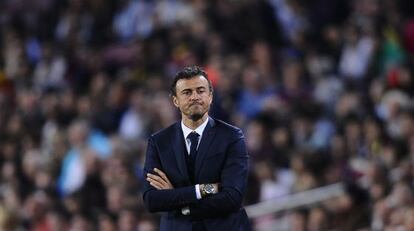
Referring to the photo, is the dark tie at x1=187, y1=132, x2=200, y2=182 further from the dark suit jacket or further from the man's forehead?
the man's forehead

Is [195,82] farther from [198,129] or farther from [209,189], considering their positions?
[209,189]

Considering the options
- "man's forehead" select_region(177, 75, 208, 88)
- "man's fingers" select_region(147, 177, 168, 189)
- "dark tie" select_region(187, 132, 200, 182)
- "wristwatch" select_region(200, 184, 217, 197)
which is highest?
"man's forehead" select_region(177, 75, 208, 88)

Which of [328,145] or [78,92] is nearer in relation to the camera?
[328,145]

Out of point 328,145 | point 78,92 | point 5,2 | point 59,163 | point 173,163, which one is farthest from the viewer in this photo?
point 5,2

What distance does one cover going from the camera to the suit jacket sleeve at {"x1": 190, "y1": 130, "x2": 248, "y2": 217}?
6.26m

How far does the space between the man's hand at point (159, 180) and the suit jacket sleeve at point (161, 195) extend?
3 centimetres

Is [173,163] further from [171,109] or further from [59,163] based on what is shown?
[59,163]

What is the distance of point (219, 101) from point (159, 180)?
15.9 ft

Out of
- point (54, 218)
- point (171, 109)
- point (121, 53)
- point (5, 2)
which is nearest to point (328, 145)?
point (171, 109)

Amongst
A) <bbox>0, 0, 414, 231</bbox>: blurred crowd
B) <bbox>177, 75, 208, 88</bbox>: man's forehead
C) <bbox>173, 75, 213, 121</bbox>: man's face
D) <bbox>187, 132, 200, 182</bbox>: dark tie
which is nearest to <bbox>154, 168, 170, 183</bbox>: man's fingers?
<bbox>187, 132, 200, 182</bbox>: dark tie

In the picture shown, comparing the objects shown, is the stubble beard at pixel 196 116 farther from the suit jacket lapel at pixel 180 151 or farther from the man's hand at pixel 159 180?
the man's hand at pixel 159 180

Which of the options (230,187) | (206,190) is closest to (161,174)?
(206,190)

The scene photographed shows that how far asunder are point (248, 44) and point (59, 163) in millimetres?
2580

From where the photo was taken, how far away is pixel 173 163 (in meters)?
6.38
